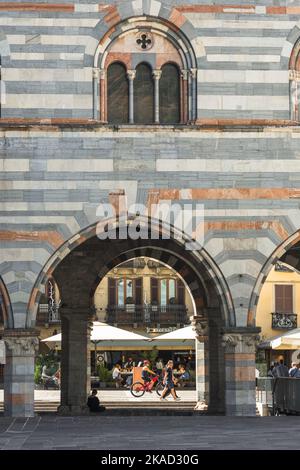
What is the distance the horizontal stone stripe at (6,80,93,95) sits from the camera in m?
26.1

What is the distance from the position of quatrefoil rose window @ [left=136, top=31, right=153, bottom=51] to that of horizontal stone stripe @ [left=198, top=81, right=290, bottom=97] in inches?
53.3

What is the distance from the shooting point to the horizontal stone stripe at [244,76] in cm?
2639

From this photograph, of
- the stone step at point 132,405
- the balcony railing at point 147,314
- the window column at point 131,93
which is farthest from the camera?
the balcony railing at point 147,314

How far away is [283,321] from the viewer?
5666cm

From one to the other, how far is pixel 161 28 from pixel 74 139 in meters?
2.96

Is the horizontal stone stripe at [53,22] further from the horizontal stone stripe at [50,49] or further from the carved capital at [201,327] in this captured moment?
the carved capital at [201,327]

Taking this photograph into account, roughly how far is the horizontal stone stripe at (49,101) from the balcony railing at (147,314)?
32520mm

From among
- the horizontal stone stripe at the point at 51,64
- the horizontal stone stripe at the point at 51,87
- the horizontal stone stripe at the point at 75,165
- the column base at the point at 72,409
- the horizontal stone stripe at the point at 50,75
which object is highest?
the horizontal stone stripe at the point at 51,64

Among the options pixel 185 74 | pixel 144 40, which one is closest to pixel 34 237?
pixel 185 74

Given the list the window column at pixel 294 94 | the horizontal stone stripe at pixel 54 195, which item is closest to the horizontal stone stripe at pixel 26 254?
the horizontal stone stripe at pixel 54 195

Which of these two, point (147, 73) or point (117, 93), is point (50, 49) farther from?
point (147, 73)

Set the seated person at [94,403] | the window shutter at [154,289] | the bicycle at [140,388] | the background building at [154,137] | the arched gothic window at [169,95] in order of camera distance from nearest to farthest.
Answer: the background building at [154,137]
the arched gothic window at [169,95]
the seated person at [94,403]
the bicycle at [140,388]
the window shutter at [154,289]

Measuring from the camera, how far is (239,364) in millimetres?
25953
